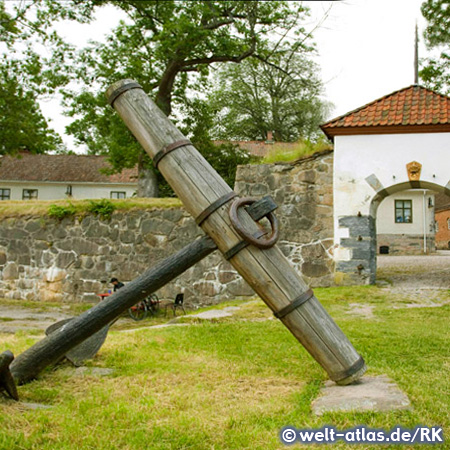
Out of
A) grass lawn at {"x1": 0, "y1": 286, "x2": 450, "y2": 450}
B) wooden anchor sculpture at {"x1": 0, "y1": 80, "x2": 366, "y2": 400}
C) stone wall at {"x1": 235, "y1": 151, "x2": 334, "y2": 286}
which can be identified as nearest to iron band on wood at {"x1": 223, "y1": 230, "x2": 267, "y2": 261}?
wooden anchor sculpture at {"x1": 0, "y1": 80, "x2": 366, "y2": 400}

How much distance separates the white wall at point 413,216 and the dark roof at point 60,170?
17229 mm

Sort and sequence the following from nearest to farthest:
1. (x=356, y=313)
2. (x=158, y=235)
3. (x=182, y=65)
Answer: (x=356, y=313) < (x=158, y=235) < (x=182, y=65)

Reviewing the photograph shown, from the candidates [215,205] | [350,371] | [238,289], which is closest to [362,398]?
[350,371]

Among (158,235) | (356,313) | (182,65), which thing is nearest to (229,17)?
(182,65)

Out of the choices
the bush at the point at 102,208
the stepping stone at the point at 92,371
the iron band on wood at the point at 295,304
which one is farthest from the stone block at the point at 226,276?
the iron band on wood at the point at 295,304

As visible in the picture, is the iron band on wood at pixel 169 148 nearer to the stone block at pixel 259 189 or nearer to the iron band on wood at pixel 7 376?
the iron band on wood at pixel 7 376

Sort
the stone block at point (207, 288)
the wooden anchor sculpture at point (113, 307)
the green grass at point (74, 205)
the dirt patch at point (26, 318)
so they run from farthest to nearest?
the green grass at point (74, 205)
the stone block at point (207, 288)
the dirt patch at point (26, 318)
the wooden anchor sculpture at point (113, 307)

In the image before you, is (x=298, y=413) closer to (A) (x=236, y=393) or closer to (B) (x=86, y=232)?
(A) (x=236, y=393)

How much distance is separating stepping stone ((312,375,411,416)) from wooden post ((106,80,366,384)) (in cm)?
9

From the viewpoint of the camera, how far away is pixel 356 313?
729cm

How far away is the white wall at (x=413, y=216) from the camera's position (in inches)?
1142

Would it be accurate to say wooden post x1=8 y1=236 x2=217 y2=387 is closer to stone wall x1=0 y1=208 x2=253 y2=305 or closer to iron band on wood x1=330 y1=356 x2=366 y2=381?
iron band on wood x1=330 y1=356 x2=366 y2=381

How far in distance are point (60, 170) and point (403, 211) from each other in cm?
2390

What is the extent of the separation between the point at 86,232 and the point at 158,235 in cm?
176
